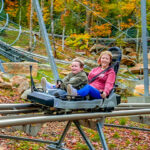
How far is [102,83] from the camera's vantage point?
4.30 metres

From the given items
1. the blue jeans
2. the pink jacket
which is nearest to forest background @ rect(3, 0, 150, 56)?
the pink jacket

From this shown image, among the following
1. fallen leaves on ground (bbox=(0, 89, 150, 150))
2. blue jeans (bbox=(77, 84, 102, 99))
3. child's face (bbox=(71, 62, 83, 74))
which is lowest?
fallen leaves on ground (bbox=(0, 89, 150, 150))

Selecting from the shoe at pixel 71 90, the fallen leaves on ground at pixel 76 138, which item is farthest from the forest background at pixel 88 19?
the shoe at pixel 71 90

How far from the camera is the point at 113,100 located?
404cm

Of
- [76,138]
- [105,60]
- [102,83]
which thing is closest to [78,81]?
[102,83]

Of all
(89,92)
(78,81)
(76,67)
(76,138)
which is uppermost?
(76,67)

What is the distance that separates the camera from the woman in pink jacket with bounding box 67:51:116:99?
3.85 metres

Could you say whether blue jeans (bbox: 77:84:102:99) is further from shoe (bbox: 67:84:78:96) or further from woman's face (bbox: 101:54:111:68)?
woman's face (bbox: 101:54:111:68)

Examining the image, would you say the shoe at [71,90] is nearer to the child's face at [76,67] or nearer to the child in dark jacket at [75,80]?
the child in dark jacket at [75,80]

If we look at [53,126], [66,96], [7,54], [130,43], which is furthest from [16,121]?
[130,43]

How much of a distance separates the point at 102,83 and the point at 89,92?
0.45 metres

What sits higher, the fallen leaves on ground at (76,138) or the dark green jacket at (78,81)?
the dark green jacket at (78,81)

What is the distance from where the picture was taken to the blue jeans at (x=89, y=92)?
3.81 meters

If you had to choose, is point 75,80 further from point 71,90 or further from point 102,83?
point 102,83
